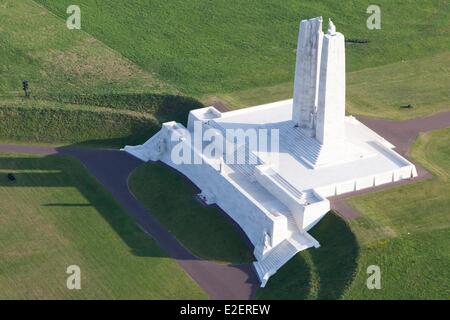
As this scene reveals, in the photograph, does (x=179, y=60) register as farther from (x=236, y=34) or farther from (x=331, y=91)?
(x=331, y=91)

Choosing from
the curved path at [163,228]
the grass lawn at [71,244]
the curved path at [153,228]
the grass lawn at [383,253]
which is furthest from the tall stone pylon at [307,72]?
the grass lawn at [71,244]

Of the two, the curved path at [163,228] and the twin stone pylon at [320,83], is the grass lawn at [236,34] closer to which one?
the curved path at [163,228]

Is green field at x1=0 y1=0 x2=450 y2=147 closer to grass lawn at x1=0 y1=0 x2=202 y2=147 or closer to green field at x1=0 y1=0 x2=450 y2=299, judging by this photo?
grass lawn at x1=0 y1=0 x2=202 y2=147

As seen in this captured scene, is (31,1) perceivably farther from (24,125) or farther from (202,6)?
(24,125)

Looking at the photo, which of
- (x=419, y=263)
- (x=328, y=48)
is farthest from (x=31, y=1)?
(x=419, y=263)

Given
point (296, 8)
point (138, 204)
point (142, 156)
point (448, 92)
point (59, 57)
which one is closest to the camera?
point (138, 204)
